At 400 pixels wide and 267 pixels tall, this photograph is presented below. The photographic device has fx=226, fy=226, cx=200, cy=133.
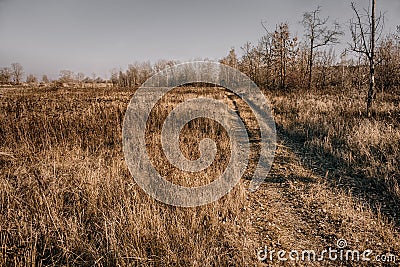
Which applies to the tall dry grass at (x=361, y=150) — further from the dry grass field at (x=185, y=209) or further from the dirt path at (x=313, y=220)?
the dirt path at (x=313, y=220)

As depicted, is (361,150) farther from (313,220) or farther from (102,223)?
(102,223)

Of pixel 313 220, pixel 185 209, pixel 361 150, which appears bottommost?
pixel 313 220

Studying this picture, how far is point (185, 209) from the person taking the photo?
308cm

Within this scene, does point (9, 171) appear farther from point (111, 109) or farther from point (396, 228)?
point (396, 228)

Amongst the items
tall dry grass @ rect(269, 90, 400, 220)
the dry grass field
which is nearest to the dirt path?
the dry grass field

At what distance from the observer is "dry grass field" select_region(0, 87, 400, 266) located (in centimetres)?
232

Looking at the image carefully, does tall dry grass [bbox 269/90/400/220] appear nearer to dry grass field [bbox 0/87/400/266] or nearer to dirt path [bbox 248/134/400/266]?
dry grass field [bbox 0/87/400/266]

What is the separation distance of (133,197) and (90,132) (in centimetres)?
398

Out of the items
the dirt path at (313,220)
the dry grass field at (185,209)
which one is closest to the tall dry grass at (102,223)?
the dry grass field at (185,209)

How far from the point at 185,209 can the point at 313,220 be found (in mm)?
1776

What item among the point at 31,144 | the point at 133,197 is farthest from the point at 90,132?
the point at 133,197

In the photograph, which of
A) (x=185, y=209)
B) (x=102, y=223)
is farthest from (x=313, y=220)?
(x=102, y=223)

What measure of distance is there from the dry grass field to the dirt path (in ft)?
0.05

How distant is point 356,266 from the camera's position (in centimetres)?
236
